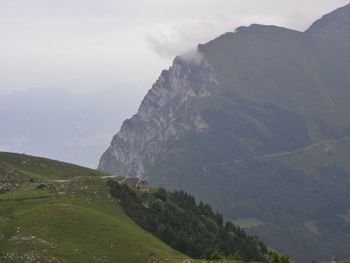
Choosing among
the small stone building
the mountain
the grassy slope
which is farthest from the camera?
the small stone building

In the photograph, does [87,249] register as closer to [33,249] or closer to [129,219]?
[33,249]

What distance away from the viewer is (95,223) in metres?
93.4

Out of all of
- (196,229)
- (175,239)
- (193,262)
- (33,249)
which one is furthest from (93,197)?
(193,262)

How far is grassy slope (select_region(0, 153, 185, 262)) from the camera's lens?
78688 millimetres

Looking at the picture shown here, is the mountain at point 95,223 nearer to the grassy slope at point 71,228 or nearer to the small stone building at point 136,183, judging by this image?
the grassy slope at point 71,228

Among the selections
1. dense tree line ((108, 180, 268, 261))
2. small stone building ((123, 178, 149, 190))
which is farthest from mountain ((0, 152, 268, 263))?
small stone building ((123, 178, 149, 190))

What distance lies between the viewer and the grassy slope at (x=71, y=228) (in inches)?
3098

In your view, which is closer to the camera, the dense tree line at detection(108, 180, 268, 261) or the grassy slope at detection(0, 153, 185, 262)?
the grassy slope at detection(0, 153, 185, 262)

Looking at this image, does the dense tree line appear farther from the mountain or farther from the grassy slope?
the grassy slope

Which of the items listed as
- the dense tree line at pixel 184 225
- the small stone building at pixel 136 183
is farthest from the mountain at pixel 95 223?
the small stone building at pixel 136 183

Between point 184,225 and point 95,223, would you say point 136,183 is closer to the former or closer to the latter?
point 184,225

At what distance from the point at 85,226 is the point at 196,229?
41.4 m

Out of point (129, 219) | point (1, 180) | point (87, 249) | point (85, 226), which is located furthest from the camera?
point (1, 180)

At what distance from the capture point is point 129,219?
111438 mm
